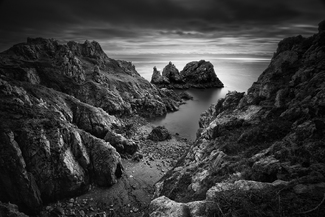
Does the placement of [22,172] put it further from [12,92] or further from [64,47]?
[64,47]

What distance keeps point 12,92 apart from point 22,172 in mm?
11764

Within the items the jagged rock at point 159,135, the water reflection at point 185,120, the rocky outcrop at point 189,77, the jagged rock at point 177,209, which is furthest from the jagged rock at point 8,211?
the rocky outcrop at point 189,77

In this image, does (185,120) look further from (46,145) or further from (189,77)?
(189,77)

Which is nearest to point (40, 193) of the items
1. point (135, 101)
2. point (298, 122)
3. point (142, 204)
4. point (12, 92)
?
point (142, 204)

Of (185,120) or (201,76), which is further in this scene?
(201,76)

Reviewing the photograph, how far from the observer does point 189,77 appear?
105062 mm

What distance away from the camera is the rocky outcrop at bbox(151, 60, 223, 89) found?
313ft

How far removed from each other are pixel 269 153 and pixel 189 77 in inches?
3842

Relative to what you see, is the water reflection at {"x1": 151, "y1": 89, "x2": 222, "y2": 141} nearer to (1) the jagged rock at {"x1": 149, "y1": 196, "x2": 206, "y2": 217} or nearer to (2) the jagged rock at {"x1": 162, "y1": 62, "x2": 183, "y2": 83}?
(1) the jagged rock at {"x1": 149, "y1": 196, "x2": 206, "y2": 217}

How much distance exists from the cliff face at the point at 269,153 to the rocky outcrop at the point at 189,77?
73741 mm

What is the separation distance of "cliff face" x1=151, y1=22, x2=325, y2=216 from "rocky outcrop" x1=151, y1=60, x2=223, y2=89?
242 feet

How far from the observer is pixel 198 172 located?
45.0 ft

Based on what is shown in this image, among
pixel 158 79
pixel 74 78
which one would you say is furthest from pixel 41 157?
pixel 158 79

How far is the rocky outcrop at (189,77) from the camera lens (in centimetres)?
9550
